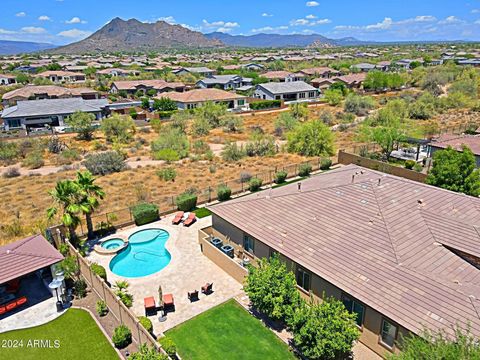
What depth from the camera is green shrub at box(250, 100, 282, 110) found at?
80.6m

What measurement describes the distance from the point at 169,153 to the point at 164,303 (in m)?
30.2

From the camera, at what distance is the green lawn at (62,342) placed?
52.0ft

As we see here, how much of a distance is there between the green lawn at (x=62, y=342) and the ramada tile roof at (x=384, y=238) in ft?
30.9

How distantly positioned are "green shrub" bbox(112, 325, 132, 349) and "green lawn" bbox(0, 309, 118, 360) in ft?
1.21

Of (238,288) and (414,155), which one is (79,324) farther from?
(414,155)

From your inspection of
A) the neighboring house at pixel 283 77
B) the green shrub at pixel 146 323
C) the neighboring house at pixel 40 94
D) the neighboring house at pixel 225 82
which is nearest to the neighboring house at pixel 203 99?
the neighboring house at pixel 225 82

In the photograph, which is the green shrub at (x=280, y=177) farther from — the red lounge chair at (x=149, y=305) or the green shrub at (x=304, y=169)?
the red lounge chair at (x=149, y=305)

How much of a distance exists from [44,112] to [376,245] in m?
65.0

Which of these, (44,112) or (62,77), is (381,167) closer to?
(44,112)

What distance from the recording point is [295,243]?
19.3 metres

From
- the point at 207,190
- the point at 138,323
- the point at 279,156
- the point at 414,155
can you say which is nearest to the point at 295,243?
the point at 138,323

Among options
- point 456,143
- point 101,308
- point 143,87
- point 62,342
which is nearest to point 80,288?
point 101,308

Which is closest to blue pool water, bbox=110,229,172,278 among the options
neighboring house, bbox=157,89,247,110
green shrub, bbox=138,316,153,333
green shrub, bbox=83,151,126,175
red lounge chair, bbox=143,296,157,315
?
red lounge chair, bbox=143,296,157,315

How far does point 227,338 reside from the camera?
16.8 metres
